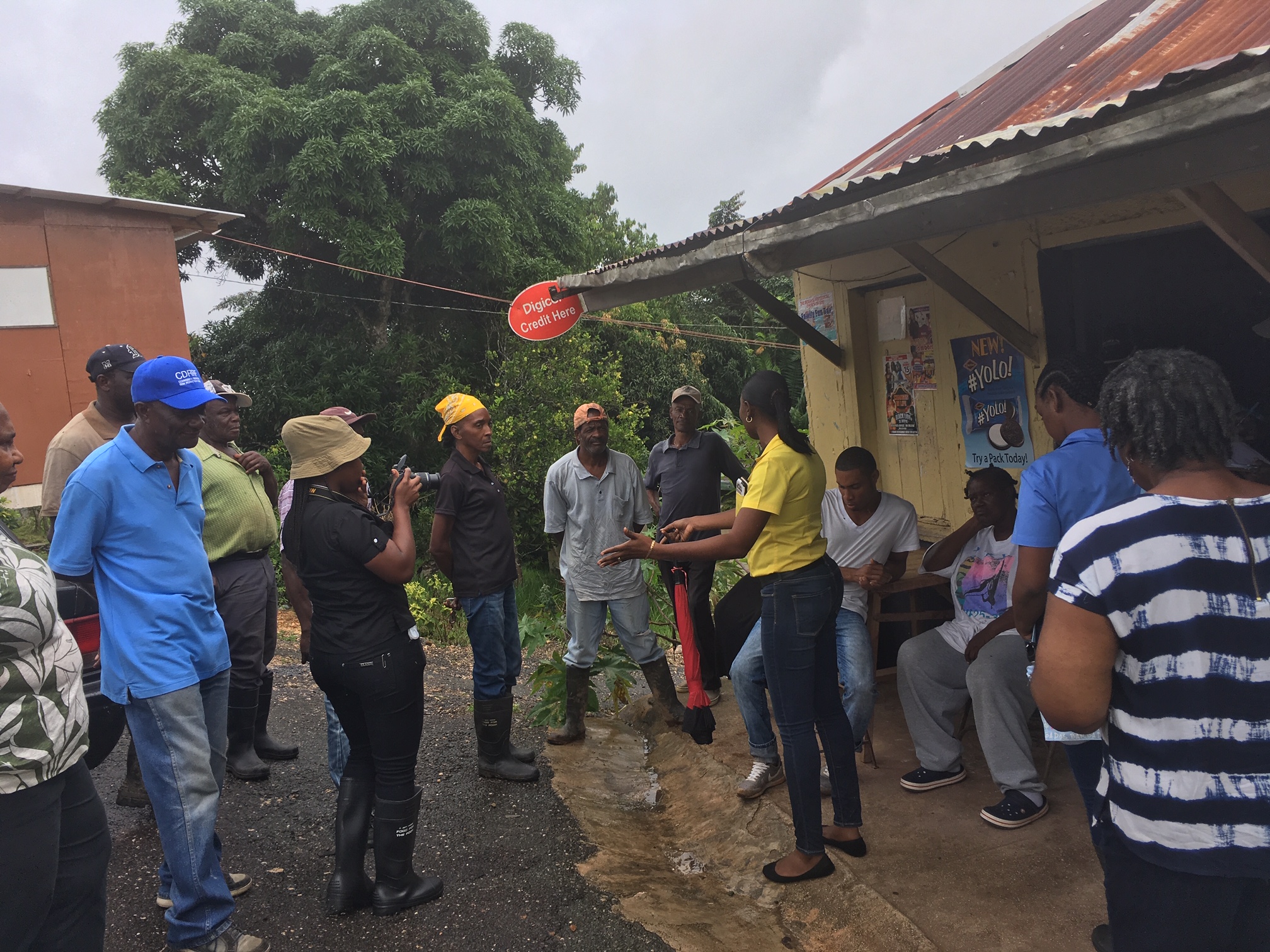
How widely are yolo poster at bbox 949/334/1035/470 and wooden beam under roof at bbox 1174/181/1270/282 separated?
1.57 m

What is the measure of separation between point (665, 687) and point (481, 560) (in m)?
1.54

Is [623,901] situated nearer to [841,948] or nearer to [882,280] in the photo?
[841,948]

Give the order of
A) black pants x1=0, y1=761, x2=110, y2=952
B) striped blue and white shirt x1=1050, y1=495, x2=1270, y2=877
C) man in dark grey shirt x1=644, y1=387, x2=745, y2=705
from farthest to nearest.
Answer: man in dark grey shirt x1=644, y1=387, x2=745, y2=705, black pants x1=0, y1=761, x2=110, y2=952, striped blue and white shirt x1=1050, y1=495, x2=1270, y2=877

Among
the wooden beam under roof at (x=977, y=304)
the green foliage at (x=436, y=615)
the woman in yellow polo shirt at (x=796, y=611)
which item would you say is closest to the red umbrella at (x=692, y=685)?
the woman in yellow polo shirt at (x=796, y=611)

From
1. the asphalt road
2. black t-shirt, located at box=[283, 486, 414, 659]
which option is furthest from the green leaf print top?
the asphalt road

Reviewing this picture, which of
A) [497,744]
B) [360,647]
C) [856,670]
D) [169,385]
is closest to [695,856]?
[856,670]

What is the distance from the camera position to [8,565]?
6.95 ft

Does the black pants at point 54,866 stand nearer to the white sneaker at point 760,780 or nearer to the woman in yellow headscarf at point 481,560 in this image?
the woman in yellow headscarf at point 481,560

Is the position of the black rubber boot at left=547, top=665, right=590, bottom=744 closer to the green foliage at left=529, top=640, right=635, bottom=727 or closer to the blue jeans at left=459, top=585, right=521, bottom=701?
the green foliage at left=529, top=640, right=635, bottom=727

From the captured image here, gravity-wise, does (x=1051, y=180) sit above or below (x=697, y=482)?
above

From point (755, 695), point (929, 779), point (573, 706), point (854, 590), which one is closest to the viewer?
point (929, 779)

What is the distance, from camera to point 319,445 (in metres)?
3.25

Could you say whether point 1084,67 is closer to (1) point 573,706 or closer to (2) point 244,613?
(1) point 573,706

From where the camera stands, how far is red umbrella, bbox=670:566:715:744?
15.4 ft
